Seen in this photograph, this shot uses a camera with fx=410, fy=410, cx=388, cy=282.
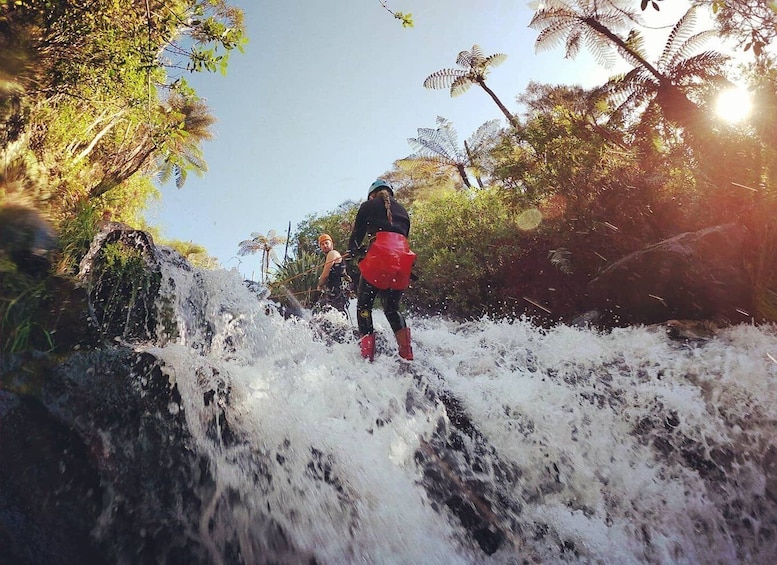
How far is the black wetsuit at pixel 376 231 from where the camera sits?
4293mm

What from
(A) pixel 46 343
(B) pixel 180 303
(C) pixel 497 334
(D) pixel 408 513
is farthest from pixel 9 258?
(C) pixel 497 334

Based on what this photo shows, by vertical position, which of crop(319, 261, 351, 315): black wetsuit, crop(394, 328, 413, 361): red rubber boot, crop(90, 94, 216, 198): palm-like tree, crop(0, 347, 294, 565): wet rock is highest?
crop(90, 94, 216, 198): palm-like tree

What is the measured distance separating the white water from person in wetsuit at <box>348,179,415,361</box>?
1.45 ft

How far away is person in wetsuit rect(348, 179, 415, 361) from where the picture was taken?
Result: 422 cm

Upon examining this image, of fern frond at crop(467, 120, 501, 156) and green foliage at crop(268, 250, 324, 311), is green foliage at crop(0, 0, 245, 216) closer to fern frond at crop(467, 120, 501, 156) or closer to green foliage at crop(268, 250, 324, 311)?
green foliage at crop(268, 250, 324, 311)

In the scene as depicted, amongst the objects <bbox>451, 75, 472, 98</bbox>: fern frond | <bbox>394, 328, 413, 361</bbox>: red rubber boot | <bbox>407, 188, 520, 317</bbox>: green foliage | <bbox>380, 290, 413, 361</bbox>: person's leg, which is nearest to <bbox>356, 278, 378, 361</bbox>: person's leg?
<bbox>380, 290, 413, 361</bbox>: person's leg

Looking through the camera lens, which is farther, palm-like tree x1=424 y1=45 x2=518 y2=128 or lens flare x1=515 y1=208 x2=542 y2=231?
palm-like tree x1=424 y1=45 x2=518 y2=128

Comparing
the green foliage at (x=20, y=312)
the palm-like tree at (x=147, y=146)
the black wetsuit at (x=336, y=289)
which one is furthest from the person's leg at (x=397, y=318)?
the palm-like tree at (x=147, y=146)

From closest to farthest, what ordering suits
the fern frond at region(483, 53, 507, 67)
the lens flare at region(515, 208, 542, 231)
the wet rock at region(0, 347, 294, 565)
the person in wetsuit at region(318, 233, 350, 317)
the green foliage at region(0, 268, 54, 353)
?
the wet rock at region(0, 347, 294, 565) < the green foliage at region(0, 268, 54, 353) < the person in wetsuit at region(318, 233, 350, 317) < the lens flare at region(515, 208, 542, 231) < the fern frond at region(483, 53, 507, 67)

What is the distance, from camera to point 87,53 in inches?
188

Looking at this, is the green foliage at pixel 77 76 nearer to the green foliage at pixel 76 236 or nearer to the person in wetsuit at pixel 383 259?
the green foliage at pixel 76 236

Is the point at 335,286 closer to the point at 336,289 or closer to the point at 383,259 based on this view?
the point at 336,289

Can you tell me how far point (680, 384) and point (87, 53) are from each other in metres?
7.45

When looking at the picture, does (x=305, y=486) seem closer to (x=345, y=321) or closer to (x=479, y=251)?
(x=345, y=321)
